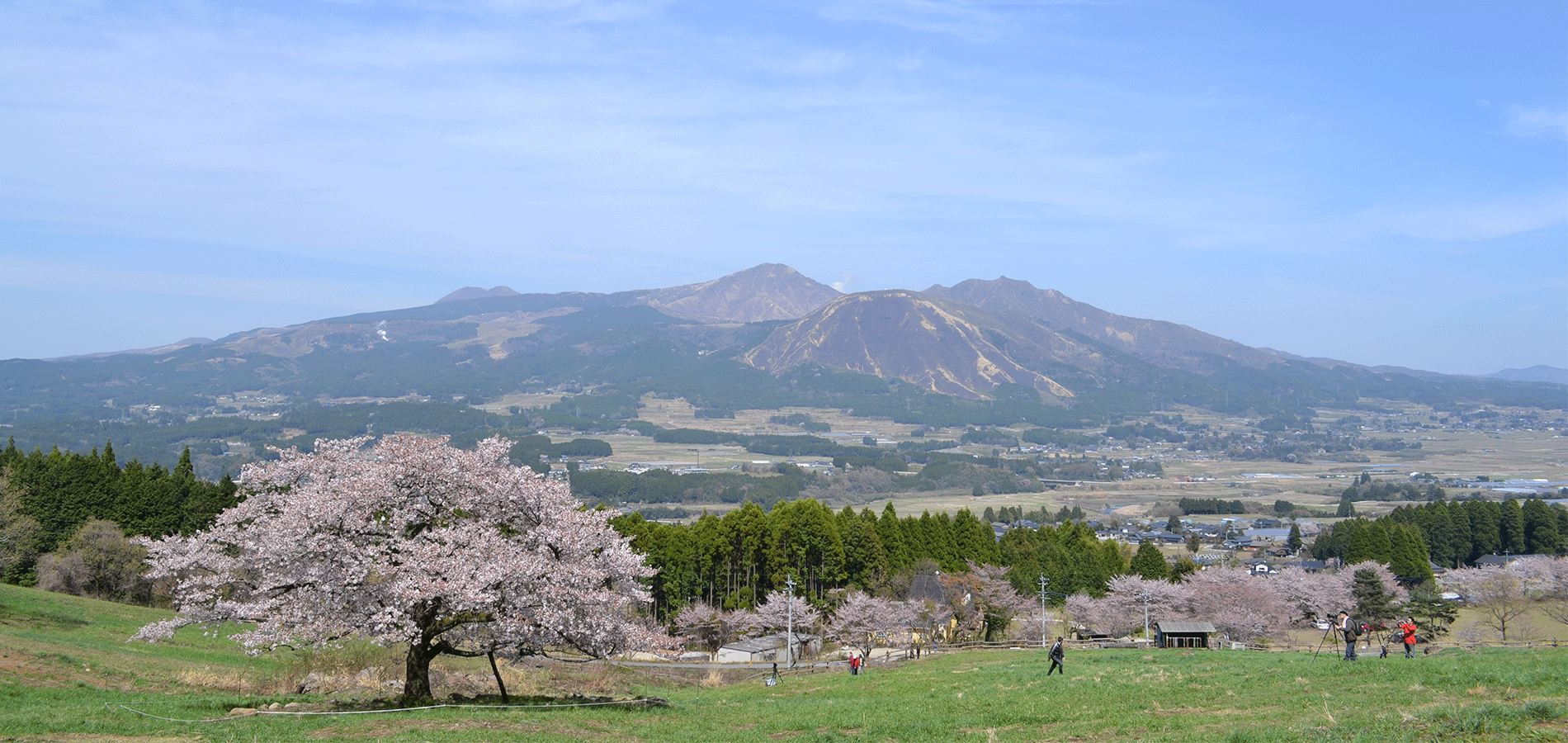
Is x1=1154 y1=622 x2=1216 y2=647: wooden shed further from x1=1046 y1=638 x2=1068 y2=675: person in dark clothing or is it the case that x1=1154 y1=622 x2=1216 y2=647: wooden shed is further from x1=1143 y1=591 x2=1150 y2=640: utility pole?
x1=1046 y1=638 x2=1068 y2=675: person in dark clothing

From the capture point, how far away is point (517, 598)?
16391 millimetres

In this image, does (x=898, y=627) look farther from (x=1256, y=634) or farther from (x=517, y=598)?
(x=517, y=598)

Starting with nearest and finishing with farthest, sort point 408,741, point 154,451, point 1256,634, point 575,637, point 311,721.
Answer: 1. point 408,741
2. point 311,721
3. point 575,637
4. point 1256,634
5. point 154,451

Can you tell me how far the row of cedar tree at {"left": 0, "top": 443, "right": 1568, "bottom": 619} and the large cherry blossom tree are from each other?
3060 centimetres

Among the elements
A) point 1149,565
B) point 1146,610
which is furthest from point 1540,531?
point 1146,610

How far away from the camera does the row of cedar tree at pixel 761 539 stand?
48906 millimetres

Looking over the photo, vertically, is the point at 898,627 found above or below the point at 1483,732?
below

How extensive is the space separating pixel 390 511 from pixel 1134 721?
13.9m

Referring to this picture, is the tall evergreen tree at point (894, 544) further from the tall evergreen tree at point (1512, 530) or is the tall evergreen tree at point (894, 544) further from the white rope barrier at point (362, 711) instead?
the tall evergreen tree at point (1512, 530)

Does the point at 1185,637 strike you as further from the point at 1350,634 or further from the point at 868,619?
the point at 1350,634

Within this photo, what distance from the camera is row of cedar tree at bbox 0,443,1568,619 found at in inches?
1925

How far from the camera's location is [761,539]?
56.2 m

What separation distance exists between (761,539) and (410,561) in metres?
41.2

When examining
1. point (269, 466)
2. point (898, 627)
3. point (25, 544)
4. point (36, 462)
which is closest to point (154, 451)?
point (36, 462)
